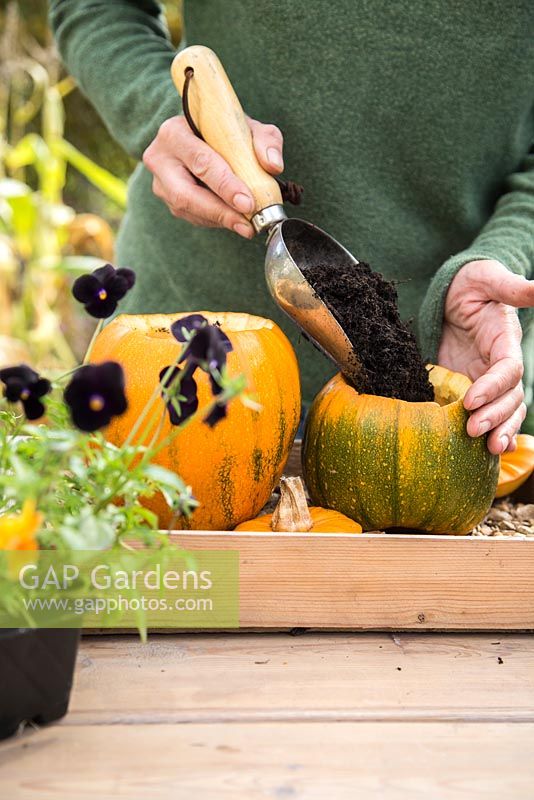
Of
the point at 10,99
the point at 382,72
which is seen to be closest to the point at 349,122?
the point at 382,72

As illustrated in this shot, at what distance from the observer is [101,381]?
2.33 feet

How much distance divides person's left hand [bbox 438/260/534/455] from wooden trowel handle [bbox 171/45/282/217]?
321 mm

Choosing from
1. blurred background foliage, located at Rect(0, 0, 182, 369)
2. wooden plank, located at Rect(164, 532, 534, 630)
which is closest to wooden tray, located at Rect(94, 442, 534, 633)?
wooden plank, located at Rect(164, 532, 534, 630)

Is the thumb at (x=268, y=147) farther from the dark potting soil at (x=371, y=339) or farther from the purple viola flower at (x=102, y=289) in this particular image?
the purple viola flower at (x=102, y=289)

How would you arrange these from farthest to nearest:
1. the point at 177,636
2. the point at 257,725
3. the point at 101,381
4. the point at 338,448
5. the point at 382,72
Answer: the point at 382,72 < the point at 338,448 < the point at 177,636 < the point at 257,725 < the point at 101,381

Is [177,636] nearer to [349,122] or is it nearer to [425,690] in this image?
[425,690]

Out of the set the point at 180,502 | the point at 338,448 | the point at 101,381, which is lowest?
the point at 338,448

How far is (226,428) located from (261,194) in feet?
1.13

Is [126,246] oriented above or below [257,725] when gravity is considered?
above

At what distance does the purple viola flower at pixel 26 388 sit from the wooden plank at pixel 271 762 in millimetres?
287

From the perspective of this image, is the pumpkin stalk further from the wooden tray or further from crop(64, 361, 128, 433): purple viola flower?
crop(64, 361, 128, 433): purple viola flower

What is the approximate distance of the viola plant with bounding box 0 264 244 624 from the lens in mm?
686

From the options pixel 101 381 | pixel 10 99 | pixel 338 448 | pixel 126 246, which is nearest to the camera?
pixel 101 381

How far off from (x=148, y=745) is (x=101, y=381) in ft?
1.06
